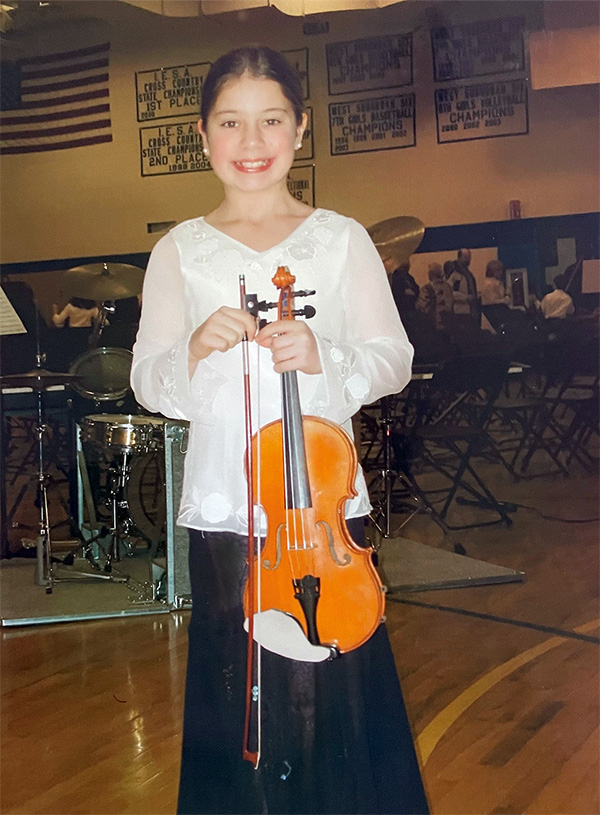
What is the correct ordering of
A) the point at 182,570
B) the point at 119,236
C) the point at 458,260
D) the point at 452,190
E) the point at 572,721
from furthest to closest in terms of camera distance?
1. the point at 458,260
2. the point at 452,190
3. the point at 119,236
4. the point at 182,570
5. the point at 572,721

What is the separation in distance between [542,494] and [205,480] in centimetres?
388

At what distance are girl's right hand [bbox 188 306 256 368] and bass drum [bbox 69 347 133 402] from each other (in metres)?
2.18

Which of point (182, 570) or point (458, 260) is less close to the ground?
point (458, 260)

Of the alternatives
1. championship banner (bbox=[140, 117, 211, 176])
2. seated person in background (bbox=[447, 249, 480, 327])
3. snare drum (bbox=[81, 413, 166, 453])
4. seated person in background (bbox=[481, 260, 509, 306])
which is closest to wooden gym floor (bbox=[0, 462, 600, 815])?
snare drum (bbox=[81, 413, 166, 453])

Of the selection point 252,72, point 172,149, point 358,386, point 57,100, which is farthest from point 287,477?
point 57,100

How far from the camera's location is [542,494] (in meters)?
5.26

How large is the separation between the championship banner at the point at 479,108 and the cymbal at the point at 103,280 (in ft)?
3.99

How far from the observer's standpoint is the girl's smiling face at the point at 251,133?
172cm

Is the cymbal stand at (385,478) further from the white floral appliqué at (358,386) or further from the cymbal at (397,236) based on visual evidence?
the white floral appliqué at (358,386)

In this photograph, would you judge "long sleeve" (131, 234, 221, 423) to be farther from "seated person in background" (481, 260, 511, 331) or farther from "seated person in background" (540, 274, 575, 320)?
"seated person in background" (540, 274, 575, 320)

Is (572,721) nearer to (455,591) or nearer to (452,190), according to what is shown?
(455,591)

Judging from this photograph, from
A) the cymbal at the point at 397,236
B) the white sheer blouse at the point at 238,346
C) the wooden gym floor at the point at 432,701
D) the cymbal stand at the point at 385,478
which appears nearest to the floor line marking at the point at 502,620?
the wooden gym floor at the point at 432,701

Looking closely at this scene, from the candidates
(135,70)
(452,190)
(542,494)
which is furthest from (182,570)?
(542,494)

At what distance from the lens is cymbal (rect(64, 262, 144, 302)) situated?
3287 millimetres
